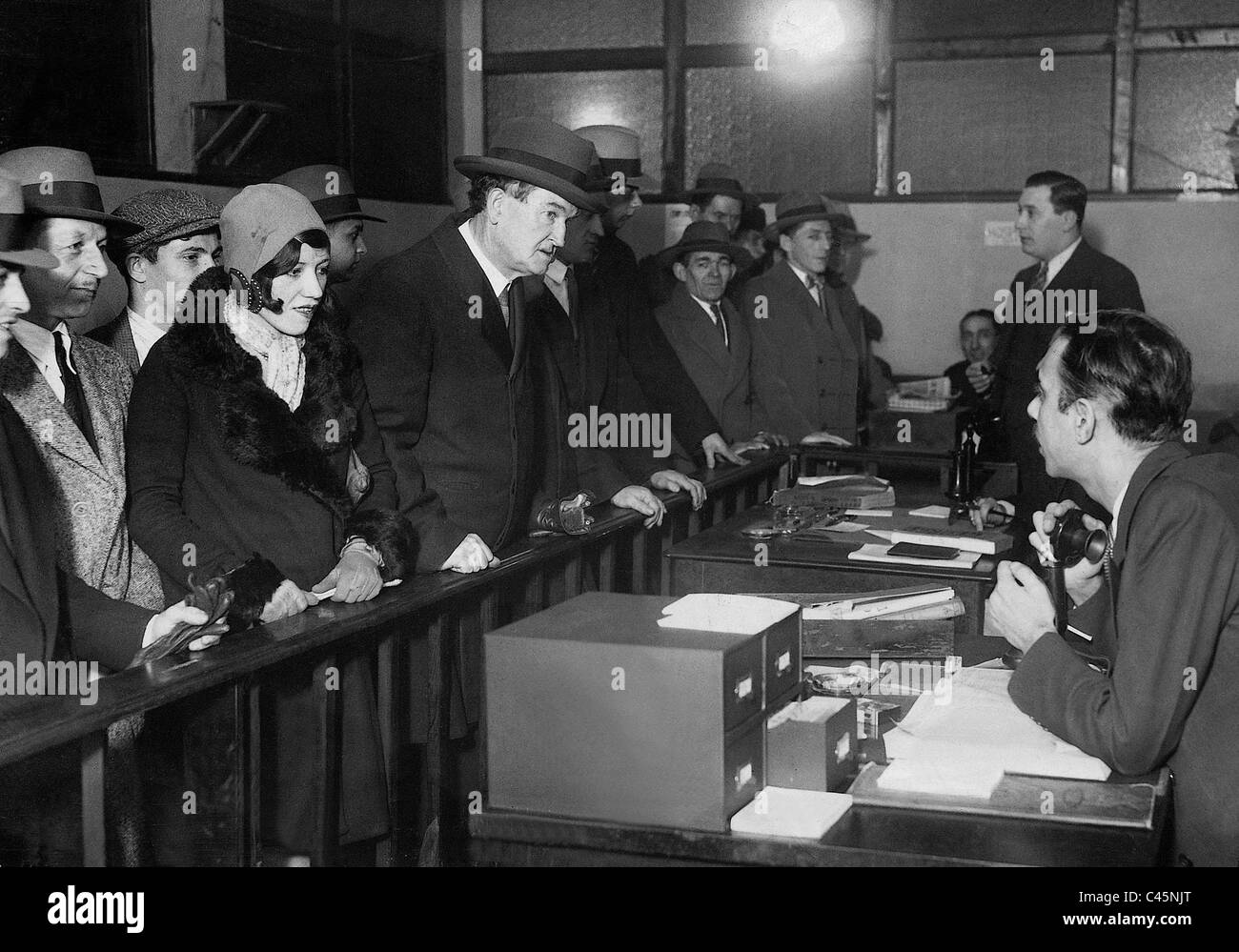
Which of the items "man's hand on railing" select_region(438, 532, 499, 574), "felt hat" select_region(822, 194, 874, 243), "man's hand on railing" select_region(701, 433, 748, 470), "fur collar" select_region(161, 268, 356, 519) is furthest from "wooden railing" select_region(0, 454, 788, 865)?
"felt hat" select_region(822, 194, 874, 243)

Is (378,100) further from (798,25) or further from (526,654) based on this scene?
(526,654)

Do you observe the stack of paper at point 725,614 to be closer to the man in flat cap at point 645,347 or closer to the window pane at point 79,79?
the man in flat cap at point 645,347

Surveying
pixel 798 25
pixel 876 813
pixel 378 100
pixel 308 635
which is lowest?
pixel 876 813

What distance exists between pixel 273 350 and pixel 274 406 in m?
0.14

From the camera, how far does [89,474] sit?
2.57 meters

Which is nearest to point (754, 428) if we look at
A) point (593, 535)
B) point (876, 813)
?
point (593, 535)

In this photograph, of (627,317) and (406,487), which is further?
(627,317)

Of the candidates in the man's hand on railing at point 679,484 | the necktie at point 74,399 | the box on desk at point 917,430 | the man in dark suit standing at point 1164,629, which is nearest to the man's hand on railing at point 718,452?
the man's hand on railing at point 679,484

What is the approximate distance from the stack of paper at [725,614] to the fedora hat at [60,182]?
1.83 meters

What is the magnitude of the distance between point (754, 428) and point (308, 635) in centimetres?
387

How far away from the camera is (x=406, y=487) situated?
290 centimetres

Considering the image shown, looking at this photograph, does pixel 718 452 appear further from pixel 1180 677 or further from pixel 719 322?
pixel 1180 677

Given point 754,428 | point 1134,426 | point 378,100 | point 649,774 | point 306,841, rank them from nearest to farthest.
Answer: point 649,774
point 1134,426
point 306,841
point 754,428
point 378,100

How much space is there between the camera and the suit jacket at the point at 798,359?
5910mm
